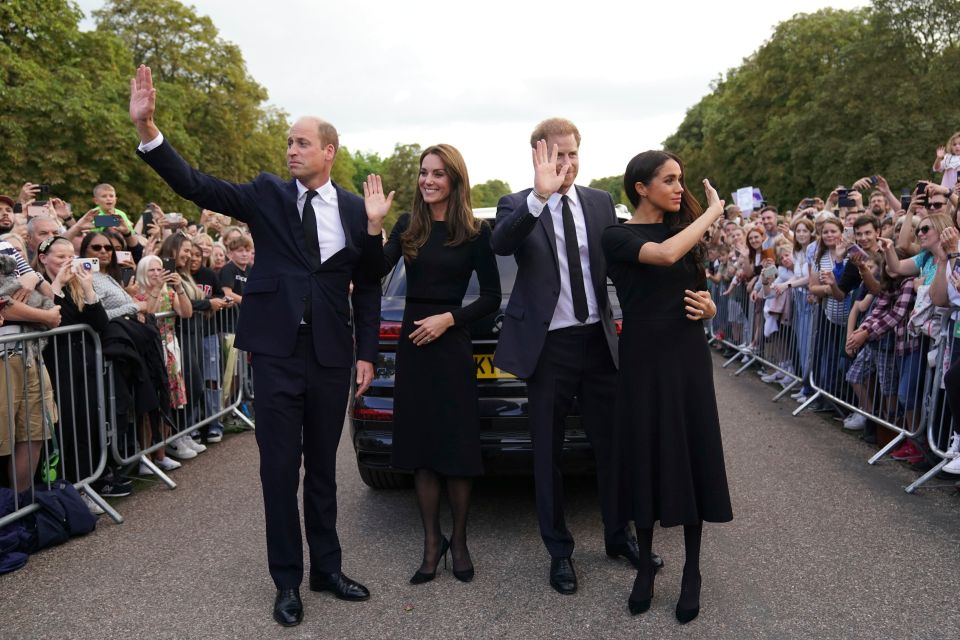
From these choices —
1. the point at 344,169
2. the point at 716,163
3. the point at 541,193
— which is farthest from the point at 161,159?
the point at 344,169

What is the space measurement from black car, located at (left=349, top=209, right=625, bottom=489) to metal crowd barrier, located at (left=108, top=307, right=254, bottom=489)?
204 centimetres

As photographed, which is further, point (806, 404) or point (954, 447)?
point (806, 404)

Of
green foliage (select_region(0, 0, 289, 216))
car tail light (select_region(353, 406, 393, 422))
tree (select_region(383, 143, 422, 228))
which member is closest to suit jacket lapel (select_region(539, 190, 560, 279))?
car tail light (select_region(353, 406, 393, 422))

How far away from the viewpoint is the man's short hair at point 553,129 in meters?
4.16

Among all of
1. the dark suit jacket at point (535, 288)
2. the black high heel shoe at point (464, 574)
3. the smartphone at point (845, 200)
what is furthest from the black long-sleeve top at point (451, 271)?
the smartphone at point (845, 200)

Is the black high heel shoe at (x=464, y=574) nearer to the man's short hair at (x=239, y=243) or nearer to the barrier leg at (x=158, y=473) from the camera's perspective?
the barrier leg at (x=158, y=473)

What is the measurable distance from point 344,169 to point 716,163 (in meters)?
39.6

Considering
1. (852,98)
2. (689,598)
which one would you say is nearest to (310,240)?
(689,598)

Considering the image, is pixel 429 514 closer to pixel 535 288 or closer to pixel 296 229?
pixel 535 288

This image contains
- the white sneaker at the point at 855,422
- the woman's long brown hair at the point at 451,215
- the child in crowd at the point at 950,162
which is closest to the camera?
the woman's long brown hair at the point at 451,215

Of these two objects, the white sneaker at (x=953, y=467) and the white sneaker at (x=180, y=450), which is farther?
the white sneaker at (x=180, y=450)

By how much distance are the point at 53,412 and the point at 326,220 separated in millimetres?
2584

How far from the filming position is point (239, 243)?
913cm

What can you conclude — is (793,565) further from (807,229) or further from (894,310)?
(807,229)
